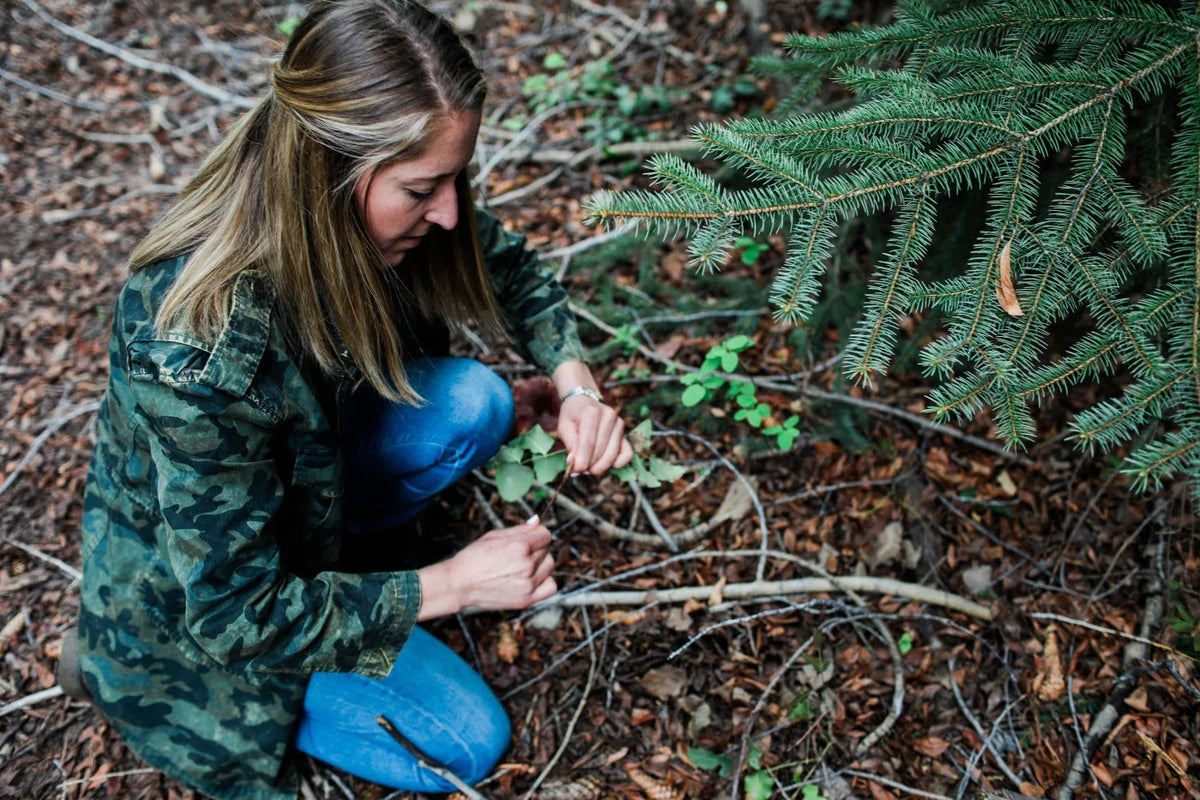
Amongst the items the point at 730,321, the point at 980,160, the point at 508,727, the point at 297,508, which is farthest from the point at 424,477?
the point at 980,160

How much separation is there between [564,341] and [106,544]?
1.28 meters

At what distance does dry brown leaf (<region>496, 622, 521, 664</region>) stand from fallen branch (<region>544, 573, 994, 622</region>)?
14cm

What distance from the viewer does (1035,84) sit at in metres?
1.40

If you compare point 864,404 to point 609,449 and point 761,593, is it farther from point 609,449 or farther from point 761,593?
point 609,449

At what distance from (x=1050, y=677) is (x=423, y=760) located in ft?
5.36

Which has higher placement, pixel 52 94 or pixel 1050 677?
pixel 52 94

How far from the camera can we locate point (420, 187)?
61.1 inches

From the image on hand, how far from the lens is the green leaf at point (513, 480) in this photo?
6.39 feet

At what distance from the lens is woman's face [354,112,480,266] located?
1506 millimetres

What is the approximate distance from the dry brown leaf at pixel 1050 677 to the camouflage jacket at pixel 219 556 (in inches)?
62.7

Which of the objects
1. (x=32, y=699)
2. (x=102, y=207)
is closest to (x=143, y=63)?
(x=102, y=207)

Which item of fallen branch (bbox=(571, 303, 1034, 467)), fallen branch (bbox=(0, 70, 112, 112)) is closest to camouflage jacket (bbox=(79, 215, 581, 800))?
fallen branch (bbox=(571, 303, 1034, 467))

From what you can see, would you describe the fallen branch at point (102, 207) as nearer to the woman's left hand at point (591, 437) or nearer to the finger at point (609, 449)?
the woman's left hand at point (591, 437)

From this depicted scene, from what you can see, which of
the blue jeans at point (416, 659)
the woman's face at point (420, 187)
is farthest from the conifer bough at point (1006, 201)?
the blue jeans at point (416, 659)
